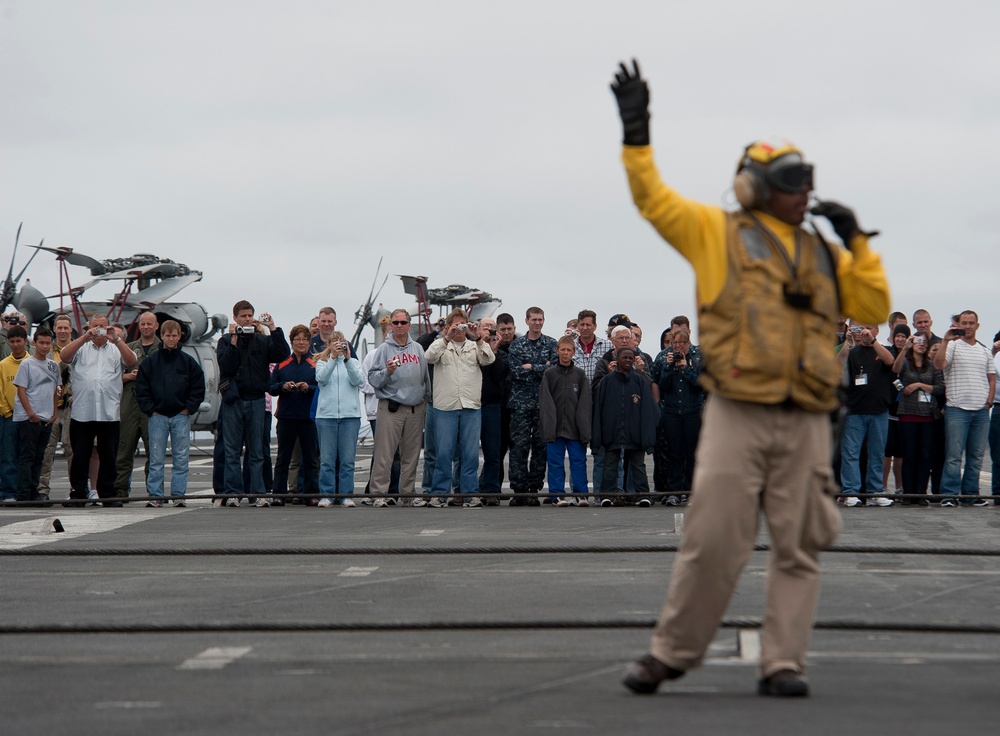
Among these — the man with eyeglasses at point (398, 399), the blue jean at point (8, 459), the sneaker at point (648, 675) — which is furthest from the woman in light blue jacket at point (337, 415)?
the sneaker at point (648, 675)

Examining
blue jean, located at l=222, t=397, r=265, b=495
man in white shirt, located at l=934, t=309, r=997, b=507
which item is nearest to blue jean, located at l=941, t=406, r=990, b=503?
man in white shirt, located at l=934, t=309, r=997, b=507

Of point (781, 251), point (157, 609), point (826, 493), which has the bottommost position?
point (157, 609)

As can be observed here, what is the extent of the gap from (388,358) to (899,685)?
435 inches

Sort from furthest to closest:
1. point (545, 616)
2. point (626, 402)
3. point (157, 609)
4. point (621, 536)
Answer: point (626, 402)
point (621, 536)
point (157, 609)
point (545, 616)

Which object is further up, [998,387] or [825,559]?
[998,387]

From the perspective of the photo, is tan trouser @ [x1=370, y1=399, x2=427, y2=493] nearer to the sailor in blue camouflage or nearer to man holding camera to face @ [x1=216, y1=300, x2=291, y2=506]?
the sailor in blue camouflage

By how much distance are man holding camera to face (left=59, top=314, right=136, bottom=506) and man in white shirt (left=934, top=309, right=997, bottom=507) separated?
368 inches

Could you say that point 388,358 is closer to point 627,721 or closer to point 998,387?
point 998,387

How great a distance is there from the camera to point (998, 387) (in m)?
16.7

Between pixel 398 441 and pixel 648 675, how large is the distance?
437 inches

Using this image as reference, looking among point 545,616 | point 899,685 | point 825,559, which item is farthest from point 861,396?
point 899,685

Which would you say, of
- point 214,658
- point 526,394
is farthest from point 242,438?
point 214,658

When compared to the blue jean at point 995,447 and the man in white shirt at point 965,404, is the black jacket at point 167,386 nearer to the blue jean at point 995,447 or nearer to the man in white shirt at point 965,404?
the man in white shirt at point 965,404

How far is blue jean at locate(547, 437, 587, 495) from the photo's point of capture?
16.2 m
